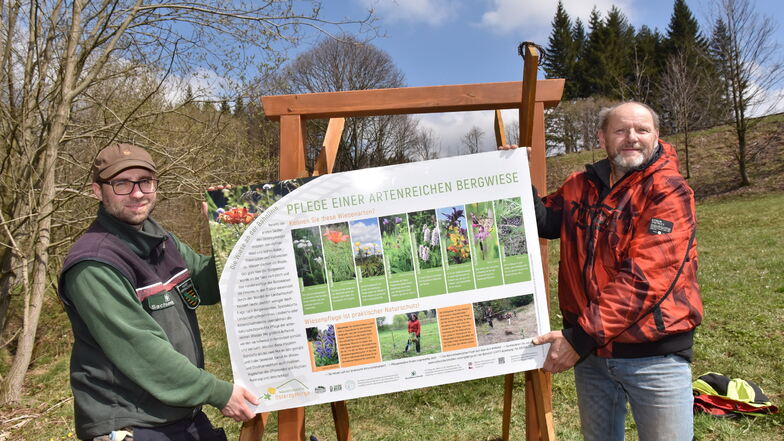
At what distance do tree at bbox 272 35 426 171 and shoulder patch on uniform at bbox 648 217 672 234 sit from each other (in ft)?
54.6

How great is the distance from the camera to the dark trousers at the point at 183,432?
1.92 m

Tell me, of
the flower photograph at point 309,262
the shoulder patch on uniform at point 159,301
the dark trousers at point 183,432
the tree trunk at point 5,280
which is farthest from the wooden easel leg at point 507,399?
the tree trunk at point 5,280

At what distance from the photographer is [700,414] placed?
12.3 ft

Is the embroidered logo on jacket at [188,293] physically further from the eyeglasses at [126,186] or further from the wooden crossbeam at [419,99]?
the wooden crossbeam at [419,99]

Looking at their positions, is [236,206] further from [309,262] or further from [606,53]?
[606,53]

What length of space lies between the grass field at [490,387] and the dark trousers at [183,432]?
102 centimetres

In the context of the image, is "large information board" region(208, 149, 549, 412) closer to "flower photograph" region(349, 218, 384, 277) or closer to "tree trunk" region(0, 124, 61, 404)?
"flower photograph" region(349, 218, 384, 277)

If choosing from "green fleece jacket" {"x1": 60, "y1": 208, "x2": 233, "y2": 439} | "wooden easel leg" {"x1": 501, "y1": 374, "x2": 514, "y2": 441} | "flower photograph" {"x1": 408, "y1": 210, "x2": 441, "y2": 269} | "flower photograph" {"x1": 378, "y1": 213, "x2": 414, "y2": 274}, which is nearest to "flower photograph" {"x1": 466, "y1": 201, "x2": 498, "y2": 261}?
"flower photograph" {"x1": 408, "y1": 210, "x2": 441, "y2": 269}

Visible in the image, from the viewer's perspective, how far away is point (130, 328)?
184 cm

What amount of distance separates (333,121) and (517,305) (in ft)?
5.87

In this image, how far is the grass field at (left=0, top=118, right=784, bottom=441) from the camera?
400cm

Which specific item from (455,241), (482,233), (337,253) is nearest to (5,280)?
(337,253)

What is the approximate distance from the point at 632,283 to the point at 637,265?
8cm

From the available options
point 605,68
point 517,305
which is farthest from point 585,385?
point 605,68
